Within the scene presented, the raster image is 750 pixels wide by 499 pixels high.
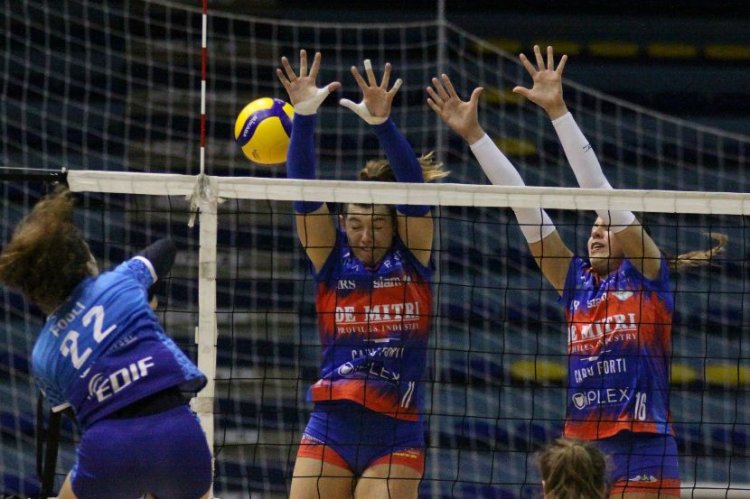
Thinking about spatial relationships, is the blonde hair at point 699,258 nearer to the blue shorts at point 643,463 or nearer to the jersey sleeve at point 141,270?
the blue shorts at point 643,463

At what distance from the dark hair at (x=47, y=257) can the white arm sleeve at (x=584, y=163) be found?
1.85 meters

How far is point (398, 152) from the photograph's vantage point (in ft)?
15.5

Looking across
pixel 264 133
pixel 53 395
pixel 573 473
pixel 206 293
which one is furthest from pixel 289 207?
pixel 573 473

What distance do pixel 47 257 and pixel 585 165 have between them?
2.05m

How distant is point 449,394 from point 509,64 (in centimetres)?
256

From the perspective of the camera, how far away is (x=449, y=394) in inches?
325

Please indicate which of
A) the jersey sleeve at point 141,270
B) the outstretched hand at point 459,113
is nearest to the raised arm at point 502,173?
the outstretched hand at point 459,113

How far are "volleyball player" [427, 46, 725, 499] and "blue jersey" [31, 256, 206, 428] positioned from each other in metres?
1.46

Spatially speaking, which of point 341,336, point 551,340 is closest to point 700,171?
point 551,340

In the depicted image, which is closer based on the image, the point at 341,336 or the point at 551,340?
the point at 341,336

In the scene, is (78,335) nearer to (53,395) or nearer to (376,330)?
(53,395)

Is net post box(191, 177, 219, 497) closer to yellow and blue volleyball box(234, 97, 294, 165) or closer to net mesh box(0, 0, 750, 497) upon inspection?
yellow and blue volleyball box(234, 97, 294, 165)

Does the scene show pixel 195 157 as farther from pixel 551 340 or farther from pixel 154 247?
pixel 154 247

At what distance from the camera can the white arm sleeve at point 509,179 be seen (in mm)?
4895
